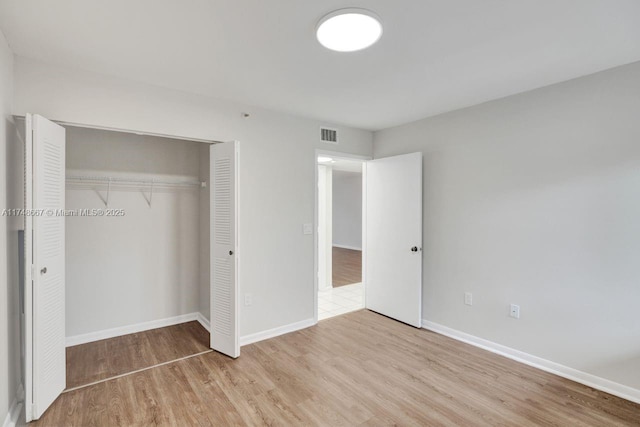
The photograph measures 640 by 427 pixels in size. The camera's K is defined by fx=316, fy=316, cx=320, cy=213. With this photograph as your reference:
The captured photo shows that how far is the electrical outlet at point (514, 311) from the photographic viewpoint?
294 cm

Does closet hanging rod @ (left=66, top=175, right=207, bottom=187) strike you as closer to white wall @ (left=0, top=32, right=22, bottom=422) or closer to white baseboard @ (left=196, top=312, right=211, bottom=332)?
white wall @ (left=0, top=32, right=22, bottom=422)

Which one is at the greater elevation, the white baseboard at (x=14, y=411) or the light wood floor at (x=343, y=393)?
the white baseboard at (x=14, y=411)

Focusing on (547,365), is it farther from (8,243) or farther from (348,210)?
(348,210)

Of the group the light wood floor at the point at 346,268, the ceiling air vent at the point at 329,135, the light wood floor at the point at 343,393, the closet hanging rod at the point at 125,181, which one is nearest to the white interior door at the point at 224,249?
the light wood floor at the point at 343,393

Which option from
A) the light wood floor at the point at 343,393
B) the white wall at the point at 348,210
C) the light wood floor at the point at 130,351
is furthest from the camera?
the white wall at the point at 348,210

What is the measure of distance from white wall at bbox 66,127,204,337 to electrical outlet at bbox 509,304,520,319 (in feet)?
11.6

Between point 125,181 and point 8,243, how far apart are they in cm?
154

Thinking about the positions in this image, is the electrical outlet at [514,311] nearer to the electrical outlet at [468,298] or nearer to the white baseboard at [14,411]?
the electrical outlet at [468,298]

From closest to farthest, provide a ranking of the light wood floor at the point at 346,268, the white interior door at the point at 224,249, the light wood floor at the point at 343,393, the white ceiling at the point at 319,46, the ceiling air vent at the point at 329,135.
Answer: the white ceiling at the point at 319,46
the light wood floor at the point at 343,393
the white interior door at the point at 224,249
the ceiling air vent at the point at 329,135
the light wood floor at the point at 346,268

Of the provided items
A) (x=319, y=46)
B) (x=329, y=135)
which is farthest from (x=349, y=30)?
(x=329, y=135)

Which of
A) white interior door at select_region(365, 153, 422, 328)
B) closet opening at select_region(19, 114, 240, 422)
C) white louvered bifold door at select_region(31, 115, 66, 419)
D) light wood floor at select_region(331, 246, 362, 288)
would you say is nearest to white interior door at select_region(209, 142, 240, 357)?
closet opening at select_region(19, 114, 240, 422)

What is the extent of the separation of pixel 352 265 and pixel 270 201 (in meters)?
4.68

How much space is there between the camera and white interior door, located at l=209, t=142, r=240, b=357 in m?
2.93

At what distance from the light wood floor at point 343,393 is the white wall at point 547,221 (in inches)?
15.2
